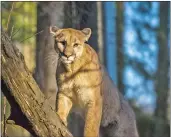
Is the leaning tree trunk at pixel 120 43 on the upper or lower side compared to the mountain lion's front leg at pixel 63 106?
lower

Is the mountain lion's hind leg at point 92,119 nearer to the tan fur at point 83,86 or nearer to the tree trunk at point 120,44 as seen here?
the tan fur at point 83,86

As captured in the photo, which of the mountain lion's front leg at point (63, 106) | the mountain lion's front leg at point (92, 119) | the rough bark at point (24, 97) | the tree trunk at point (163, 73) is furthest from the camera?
the tree trunk at point (163, 73)

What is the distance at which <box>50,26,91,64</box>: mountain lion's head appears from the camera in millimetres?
6125

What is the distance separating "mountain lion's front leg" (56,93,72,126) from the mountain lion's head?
1.43 feet

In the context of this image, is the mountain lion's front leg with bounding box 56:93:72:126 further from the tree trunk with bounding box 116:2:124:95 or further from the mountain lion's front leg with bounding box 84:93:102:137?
the tree trunk with bounding box 116:2:124:95

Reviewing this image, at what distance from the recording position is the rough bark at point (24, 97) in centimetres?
493

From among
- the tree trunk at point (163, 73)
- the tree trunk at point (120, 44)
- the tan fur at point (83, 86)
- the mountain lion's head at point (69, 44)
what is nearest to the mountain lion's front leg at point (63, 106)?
the tan fur at point (83, 86)

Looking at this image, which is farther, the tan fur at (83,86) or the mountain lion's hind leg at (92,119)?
the mountain lion's hind leg at (92,119)

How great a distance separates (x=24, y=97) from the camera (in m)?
5.05

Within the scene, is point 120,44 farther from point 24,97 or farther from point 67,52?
point 24,97

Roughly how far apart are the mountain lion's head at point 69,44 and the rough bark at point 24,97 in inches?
35.7

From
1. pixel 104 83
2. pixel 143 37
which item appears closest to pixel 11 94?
pixel 104 83

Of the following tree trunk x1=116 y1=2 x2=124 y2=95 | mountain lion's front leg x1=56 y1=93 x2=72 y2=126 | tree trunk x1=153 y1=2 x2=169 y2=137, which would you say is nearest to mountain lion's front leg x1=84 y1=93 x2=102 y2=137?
mountain lion's front leg x1=56 y1=93 x2=72 y2=126

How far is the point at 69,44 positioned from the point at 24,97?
1.23m
